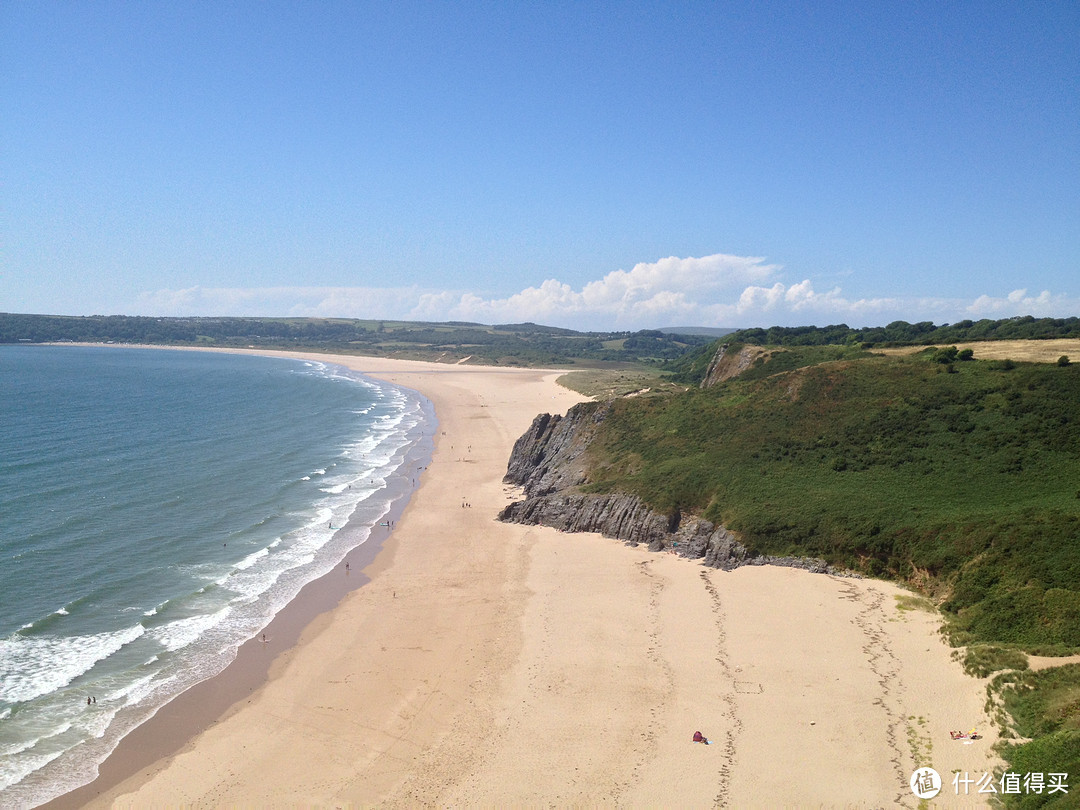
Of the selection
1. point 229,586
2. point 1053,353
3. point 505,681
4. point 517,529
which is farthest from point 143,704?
point 1053,353

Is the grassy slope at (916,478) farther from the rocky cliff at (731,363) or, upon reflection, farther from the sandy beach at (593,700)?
the rocky cliff at (731,363)

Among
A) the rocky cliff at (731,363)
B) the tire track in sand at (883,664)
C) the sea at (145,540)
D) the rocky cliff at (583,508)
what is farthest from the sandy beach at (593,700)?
the rocky cliff at (731,363)

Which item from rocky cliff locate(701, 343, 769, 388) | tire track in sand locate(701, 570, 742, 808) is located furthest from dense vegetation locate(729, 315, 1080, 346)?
tire track in sand locate(701, 570, 742, 808)

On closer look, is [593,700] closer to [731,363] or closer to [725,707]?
[725,707]

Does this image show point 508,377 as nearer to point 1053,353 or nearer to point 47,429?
point 47,429

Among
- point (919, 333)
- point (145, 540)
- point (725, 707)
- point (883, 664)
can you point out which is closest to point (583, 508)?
point (725, 707)
